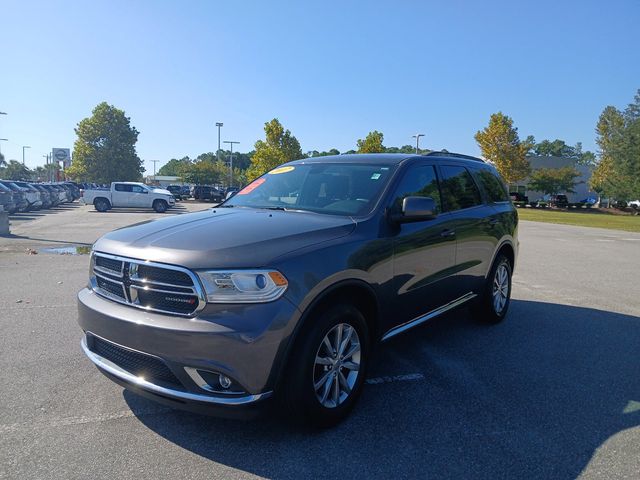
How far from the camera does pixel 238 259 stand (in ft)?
8.87

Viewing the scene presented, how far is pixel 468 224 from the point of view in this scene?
482 cm

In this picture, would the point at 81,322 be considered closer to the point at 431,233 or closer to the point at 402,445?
the point at 402,445

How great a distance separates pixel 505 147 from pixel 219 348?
52.5 m

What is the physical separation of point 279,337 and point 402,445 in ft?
3.64

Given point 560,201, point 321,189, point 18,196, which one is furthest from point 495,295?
point 560,201

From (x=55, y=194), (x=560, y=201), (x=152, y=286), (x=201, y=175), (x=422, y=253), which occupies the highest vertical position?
(x=201, y=175)

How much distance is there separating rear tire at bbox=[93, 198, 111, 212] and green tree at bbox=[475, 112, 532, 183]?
126 feet

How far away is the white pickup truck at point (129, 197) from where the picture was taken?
97.0 ft

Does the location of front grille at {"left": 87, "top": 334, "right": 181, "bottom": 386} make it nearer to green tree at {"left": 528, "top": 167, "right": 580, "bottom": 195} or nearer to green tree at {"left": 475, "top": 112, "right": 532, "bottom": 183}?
green tree at {"left": 475, "top": 112, "right": 532, "bottom": 183}

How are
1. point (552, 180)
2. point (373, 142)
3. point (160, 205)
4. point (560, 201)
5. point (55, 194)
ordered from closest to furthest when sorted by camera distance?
1. point (160, 205)
2. point (55, 194)
3. point (373, 142)
4. point (560, 201)
5. point (552, 180)

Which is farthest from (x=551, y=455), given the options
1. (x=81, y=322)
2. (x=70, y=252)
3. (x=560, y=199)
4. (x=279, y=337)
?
(x=560, y=199)

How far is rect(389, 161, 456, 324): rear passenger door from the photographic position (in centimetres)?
373

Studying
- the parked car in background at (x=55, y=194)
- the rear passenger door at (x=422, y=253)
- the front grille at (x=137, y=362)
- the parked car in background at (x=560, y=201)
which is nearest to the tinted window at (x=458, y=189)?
the rear passenger door at (x=422, y=253)

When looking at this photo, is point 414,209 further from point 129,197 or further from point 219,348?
point 129,197
